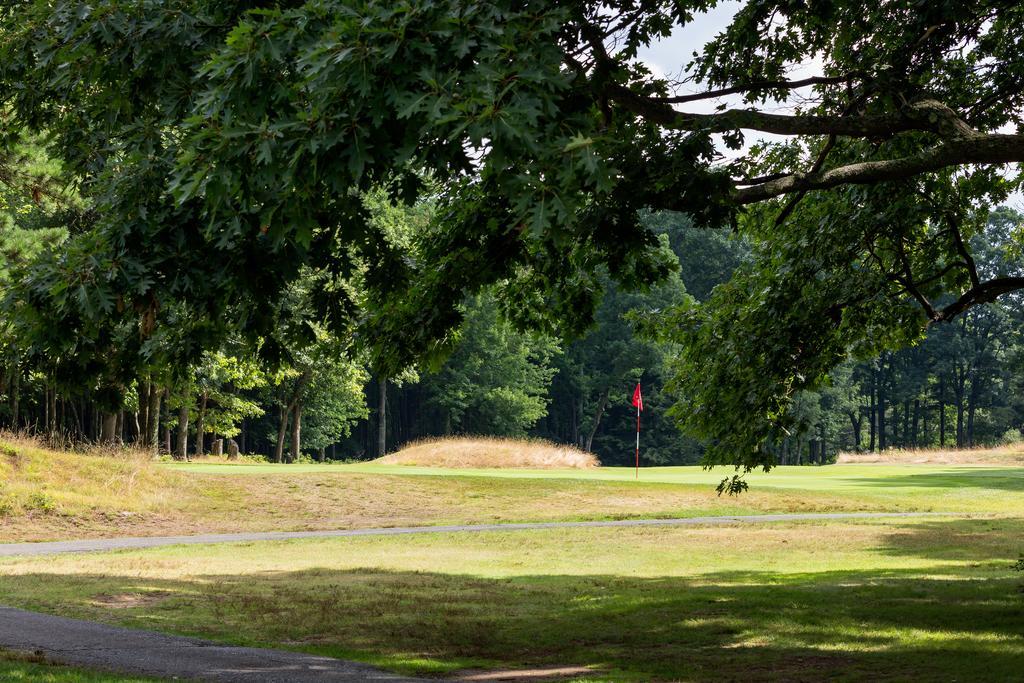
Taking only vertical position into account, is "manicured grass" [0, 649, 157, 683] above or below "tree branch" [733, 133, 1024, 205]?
below

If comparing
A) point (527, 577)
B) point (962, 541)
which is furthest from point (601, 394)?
point (527, 577)

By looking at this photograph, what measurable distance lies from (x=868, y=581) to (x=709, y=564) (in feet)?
9.42

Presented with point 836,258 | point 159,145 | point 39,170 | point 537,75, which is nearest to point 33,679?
point 159,145

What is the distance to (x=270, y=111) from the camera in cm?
640

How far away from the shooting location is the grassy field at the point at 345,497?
2220cm

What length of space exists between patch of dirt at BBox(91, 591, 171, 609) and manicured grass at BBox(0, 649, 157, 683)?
376cm

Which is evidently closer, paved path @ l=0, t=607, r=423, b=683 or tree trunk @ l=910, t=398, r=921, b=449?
paved path @ l=0, t=607, r=423, b=683

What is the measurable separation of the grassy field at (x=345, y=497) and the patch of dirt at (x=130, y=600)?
292 inches

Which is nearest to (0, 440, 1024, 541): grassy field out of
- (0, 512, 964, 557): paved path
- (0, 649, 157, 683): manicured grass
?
(0, 512, 964, 557): paved path

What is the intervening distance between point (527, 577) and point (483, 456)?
25.2m

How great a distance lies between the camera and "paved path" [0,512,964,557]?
18359 millimetres

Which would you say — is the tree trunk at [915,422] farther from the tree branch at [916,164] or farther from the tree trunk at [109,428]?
the tree branch at [916,164]

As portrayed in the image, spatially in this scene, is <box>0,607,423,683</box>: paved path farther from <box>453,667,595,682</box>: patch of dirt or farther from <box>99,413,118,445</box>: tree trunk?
<box>99,413,118,445</box>: tree trunk

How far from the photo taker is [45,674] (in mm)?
7980
